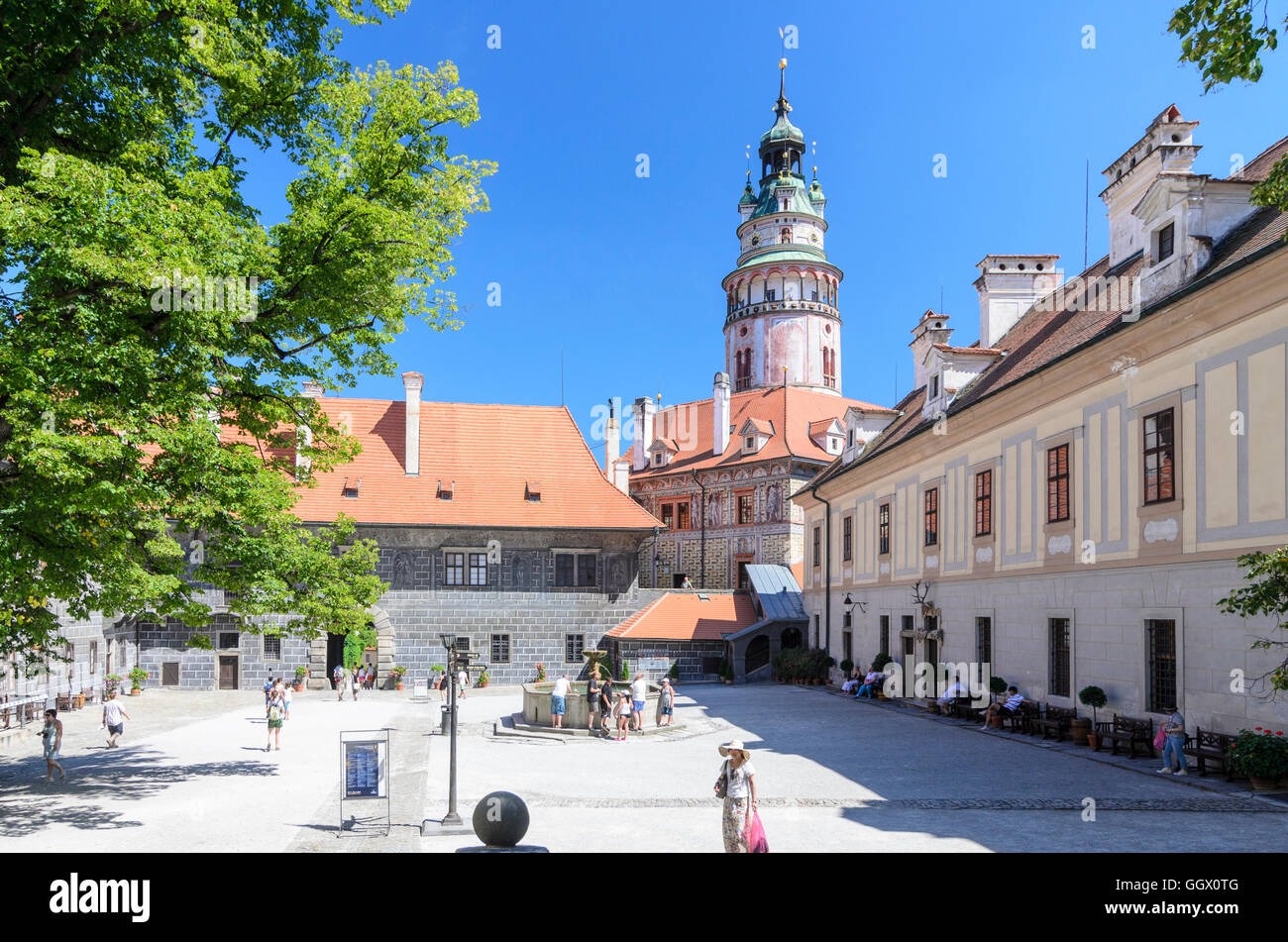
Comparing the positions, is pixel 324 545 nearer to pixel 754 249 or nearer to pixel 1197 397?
pixel 1197 397

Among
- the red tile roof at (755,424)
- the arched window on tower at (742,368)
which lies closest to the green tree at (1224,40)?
the red tile roof at (755,424)

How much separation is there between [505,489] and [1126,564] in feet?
94.3

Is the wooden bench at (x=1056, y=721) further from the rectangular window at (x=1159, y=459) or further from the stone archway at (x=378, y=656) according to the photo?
the stone archway at (x=378, y=656)

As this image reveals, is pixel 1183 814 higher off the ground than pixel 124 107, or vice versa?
pixel 124 107

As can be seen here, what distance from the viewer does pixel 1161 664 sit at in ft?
59.2

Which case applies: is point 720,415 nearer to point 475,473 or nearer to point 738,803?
point 475,473

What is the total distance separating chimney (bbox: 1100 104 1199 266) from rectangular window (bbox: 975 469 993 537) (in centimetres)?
645

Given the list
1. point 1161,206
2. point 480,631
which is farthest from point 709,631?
point 1161,206

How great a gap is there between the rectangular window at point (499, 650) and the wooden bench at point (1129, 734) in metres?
26.7

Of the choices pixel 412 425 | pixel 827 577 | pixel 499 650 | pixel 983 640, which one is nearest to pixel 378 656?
pixel 499 650

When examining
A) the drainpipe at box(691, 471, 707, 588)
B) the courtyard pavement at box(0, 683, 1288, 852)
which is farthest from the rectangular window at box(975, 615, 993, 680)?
the drainpipe at box(691, 471, 707, 588)

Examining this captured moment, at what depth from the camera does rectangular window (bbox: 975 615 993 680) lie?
25.6 meters

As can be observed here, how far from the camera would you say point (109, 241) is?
1245 cm

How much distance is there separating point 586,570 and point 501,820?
3227 cm
